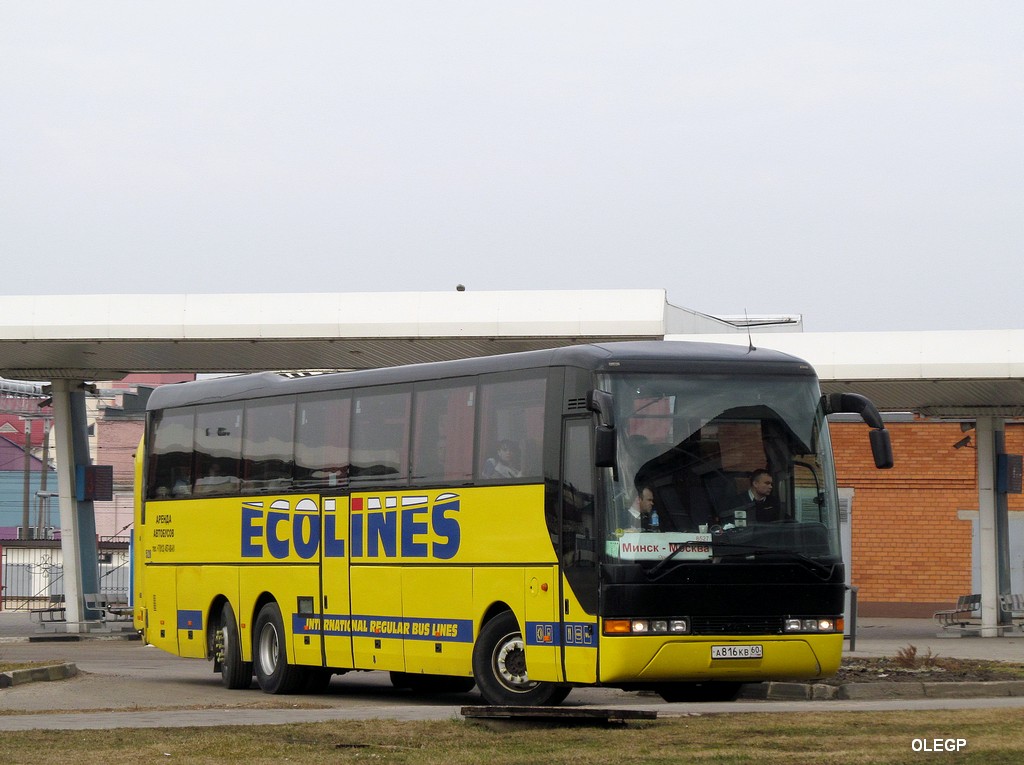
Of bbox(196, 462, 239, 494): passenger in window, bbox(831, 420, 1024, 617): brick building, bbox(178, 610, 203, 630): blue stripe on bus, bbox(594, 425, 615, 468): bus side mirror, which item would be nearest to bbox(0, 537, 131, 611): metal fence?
bbox(831, 420, 1024, 617): brick building

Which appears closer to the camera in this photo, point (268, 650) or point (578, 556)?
point (578, 556)

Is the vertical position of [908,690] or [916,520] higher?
[916,520]

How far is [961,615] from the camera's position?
32.3 meters

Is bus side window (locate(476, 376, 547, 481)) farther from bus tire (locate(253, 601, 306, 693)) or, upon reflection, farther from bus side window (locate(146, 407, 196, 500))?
bus side window (locate(146, 407, 196, 500))

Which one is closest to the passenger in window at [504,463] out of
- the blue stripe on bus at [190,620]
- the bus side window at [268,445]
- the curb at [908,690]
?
the curb at [908,690]

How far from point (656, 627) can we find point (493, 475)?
7.47 ft

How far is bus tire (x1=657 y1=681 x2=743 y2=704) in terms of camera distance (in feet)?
49.9

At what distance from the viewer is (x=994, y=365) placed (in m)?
25.1

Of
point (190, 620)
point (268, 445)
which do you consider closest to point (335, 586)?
point (268, 445)

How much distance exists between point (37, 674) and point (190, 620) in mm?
1895

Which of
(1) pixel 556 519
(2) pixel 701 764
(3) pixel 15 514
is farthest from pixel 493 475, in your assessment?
(3) pixel 15 514

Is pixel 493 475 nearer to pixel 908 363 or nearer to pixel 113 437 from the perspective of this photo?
pixel 908 363

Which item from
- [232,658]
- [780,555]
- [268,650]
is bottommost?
[232,658]

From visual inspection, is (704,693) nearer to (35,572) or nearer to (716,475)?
(716,475)
